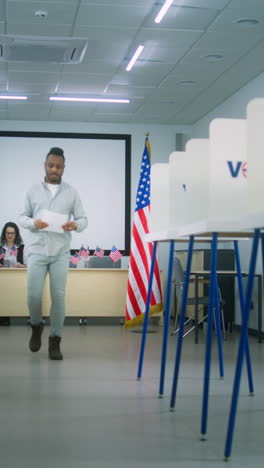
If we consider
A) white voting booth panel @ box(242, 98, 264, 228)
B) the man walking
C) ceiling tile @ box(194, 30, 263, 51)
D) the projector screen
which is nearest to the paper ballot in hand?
the man walking

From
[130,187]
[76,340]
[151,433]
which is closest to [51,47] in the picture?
[76,340]

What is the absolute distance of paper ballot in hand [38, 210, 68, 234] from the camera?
17.6 ft

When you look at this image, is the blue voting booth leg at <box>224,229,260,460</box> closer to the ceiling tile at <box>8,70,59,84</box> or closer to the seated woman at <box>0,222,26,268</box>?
the ceiling tile at <box>8,70,59,84</box>

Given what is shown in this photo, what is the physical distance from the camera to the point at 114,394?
158 inches

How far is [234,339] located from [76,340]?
1832mm

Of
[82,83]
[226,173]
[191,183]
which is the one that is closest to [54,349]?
[191,183]

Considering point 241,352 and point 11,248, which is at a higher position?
point 11,248

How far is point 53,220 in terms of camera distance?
5371 millimetres

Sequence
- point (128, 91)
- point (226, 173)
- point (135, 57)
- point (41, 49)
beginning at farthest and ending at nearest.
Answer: point (128, 91) → point (135, 57) → point (41, 49) → point (226, 173)

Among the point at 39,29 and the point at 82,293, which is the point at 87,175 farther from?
the point at 39,29

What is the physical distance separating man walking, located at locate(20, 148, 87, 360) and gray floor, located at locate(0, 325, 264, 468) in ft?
1.33

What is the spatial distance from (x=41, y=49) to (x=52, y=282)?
3.22 meters

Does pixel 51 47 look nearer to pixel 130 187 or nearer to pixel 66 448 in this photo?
pixel 130 187

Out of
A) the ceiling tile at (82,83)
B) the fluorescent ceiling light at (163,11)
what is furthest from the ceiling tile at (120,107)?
the fluorescent ceiling light at (163,11)
